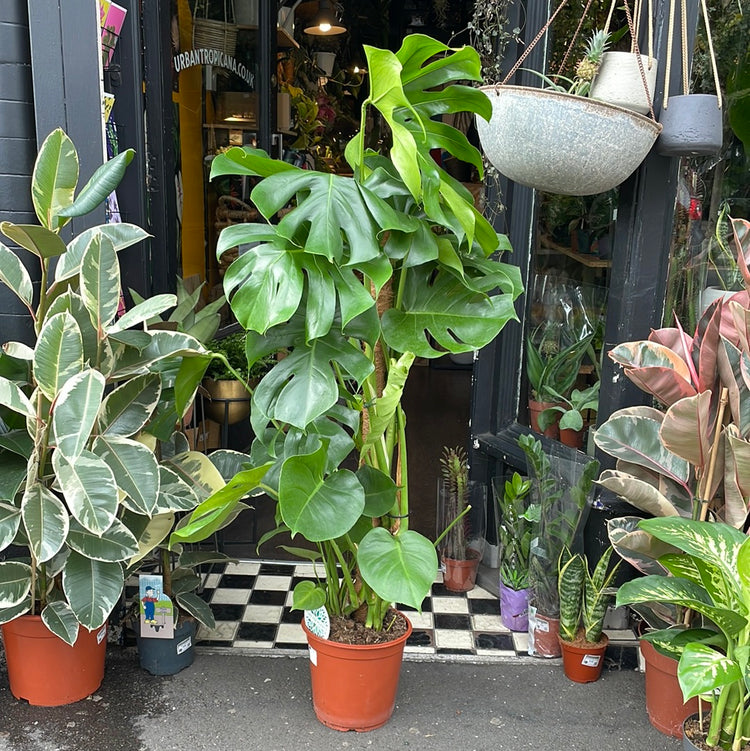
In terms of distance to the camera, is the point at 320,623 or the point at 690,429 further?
the point at 320,623

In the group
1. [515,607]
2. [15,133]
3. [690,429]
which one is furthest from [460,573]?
[15,133]

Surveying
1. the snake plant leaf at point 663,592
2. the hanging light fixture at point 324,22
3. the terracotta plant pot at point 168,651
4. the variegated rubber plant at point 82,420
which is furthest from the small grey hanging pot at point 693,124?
the hanging light fixture at point 324,22

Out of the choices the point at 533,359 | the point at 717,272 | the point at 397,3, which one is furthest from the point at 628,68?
the point at 397,3

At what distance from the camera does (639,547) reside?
7.16ft

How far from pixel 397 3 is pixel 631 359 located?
6.46 metres

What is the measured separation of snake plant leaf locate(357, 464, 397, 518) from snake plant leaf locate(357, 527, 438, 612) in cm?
8

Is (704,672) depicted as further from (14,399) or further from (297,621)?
(14,399)

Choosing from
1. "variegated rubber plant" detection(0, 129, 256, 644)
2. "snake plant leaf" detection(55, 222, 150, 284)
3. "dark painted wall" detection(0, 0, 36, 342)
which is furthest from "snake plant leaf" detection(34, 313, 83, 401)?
"dark painted wall" detection(0, 0, 36, 342)

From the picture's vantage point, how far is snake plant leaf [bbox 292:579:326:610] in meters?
2.13

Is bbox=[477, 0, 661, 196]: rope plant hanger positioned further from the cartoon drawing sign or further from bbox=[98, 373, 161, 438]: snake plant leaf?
the cartoon drawing sign

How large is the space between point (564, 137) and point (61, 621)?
1.88 meters

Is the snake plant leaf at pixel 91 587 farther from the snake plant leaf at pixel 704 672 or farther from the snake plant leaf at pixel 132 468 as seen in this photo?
the snake plant leaf at pixel 704 672

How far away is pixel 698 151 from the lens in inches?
86.7

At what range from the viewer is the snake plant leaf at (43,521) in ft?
6.54
